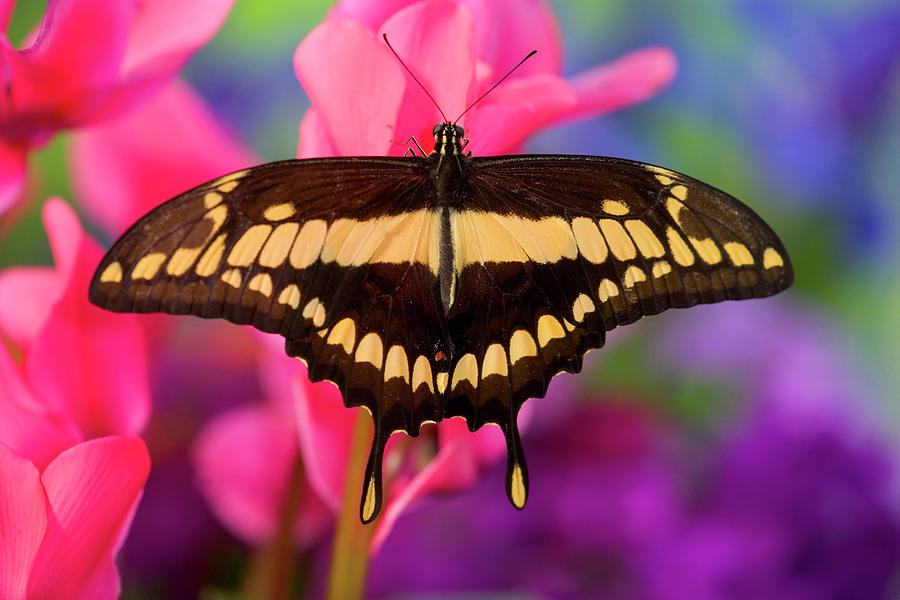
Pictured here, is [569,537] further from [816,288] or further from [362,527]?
[816,288]

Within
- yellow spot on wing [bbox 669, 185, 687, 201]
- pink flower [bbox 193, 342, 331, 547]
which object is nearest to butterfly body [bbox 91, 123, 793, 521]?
yellow spot on wing [bbox 669, 185, 687, 201]

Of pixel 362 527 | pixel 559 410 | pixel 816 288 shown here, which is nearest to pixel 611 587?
pixel 559 410

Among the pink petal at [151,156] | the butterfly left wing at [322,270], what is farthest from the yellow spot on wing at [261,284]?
the pink petal at [151,156]

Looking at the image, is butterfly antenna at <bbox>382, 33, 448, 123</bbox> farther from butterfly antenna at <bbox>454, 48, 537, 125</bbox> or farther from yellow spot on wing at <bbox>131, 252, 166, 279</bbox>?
yellow spot on wing at <bbox>131, 252, 166, 279</bbox>

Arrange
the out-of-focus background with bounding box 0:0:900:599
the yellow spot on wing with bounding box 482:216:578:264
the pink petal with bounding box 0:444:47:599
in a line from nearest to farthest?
the pink petal with bounding box 0:444:47:599 < the yellow spot on wing with bounding box 482:216:578:264 < the out-of-focus background with bounding box 0:0:900:599

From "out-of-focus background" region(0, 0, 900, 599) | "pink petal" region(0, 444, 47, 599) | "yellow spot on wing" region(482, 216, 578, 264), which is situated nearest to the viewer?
"pink petal" region(0, 444, 47, 599)

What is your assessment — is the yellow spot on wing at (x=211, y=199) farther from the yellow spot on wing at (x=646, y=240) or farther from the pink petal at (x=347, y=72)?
the yellow spot on wing at (x=646, y=240)
